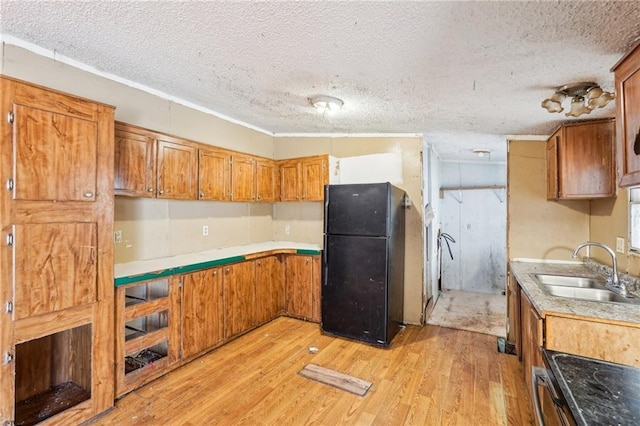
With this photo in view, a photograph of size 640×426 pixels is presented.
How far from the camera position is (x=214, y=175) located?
3.31 metres

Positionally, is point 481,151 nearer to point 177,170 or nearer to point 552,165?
point 552,165

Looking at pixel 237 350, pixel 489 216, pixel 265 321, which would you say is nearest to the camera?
pixel 237 350

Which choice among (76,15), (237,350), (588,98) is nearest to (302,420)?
(237,350)

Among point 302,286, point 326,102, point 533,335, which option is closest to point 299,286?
point 302,286

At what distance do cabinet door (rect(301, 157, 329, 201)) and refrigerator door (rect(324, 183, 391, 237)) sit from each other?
55 cm

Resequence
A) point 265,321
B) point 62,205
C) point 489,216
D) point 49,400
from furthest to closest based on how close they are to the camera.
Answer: point 489,216
point 265,321
point 49,400
point 62,205

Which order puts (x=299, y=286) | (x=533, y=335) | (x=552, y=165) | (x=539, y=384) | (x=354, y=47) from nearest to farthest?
(x=539, y=384)
(x=354, y=47)
(x=533, y=335)
(x=552, y=165)
(x=299, y=286)

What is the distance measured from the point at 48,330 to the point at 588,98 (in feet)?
12.7

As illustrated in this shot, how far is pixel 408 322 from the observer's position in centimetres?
387

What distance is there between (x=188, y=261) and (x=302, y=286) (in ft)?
4.97

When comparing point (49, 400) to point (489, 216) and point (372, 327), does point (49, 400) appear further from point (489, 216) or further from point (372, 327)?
point (489, 216)

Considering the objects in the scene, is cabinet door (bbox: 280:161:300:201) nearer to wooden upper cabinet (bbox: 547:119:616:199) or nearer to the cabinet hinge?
wooden upper cabinet (bbox: 547:119:616:199)

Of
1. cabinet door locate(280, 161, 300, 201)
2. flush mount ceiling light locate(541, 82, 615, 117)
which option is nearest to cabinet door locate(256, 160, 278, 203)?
cabinet door locate(280, 161, 300, 201)

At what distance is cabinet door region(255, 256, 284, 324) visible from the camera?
3602 mm
